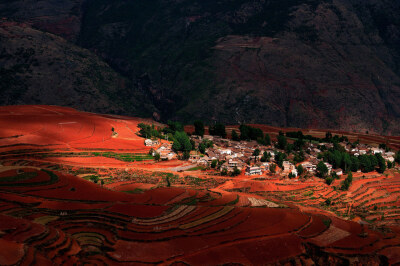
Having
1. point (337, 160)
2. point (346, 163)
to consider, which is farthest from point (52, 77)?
point (346, 163)

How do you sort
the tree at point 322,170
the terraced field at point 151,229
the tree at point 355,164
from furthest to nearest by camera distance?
1. the tree at point 355,164
2. the tree at point 322,170
3. the terraced field at point 151,229

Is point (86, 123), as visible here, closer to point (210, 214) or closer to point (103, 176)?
point (103, 176)

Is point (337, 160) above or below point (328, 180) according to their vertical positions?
above

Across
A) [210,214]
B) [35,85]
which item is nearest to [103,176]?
[210,214]

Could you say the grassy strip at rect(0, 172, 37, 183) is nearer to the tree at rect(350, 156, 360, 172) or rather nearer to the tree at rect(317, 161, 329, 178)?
the tree at rect(317, 161, 329, 178)

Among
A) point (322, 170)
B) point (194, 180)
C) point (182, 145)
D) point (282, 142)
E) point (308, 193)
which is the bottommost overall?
point (308, 193)

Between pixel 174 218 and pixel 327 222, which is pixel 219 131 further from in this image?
pixel 174 218

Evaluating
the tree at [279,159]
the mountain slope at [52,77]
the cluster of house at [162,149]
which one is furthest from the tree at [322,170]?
the mountain slope at [52,77]

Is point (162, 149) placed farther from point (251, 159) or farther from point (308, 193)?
point (308, 193)

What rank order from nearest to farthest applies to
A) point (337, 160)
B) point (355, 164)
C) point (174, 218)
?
point (174, 218), point (355, 164), point (337, 160)

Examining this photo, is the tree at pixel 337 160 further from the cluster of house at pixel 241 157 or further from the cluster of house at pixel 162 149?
the cluster of house at pixel 162 149

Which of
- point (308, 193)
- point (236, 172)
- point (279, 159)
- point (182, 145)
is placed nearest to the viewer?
point (308, 193)

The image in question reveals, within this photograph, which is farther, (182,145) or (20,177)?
(182,145)
